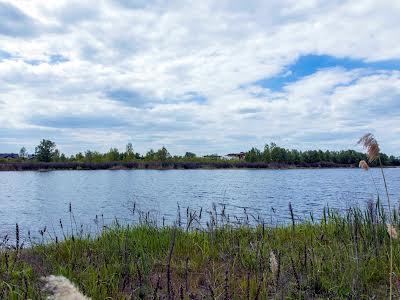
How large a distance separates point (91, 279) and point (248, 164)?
10582 centimetres

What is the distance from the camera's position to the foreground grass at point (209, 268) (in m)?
4.10

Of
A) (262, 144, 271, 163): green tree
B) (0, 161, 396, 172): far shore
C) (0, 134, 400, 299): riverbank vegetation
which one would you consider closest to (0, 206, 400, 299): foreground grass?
(0, 134, 400, 299): riverbank vegetation

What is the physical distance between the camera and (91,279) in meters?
4.63

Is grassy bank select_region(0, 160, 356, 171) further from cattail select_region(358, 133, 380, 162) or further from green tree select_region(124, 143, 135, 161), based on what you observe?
cattail select_region(358, 133, 380, 162)

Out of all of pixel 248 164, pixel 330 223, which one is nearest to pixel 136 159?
pixel 248 164

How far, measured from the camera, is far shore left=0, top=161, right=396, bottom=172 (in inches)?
4021

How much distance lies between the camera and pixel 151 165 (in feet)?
358

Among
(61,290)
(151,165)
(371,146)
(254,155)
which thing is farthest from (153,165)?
(61,290)

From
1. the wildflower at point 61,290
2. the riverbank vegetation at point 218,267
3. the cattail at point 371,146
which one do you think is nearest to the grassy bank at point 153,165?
the riverbank vegetation at point 218,267

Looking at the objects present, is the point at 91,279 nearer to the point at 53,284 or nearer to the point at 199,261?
the point at 199,261

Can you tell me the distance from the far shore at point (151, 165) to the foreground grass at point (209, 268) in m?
98.7

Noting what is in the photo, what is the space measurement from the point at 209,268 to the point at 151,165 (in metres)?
105

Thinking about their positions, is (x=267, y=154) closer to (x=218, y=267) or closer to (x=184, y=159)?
(x=184, y=159)

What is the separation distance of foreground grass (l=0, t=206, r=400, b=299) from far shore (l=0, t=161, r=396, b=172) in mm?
98680
